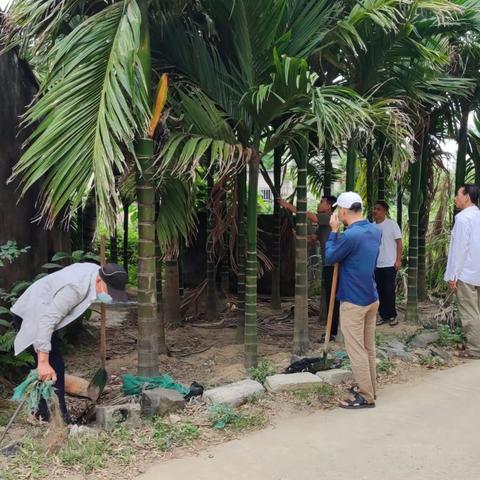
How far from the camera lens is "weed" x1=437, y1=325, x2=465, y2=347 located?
22.1 ft

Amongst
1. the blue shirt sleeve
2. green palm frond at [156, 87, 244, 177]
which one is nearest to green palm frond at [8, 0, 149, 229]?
green palm frond at [156, 87, 244, 177]

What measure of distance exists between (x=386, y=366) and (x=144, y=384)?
2.44 m

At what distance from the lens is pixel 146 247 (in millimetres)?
4941

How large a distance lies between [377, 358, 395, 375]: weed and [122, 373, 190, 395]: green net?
2.01m

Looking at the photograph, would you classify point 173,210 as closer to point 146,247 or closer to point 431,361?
point 146,247

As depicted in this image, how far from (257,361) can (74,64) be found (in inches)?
123

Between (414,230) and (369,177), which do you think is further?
(369,177)

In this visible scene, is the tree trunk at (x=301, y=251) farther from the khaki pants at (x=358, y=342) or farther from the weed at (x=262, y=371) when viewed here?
the khaki pants at (x=358, y=342)

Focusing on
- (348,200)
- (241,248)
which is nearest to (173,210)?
(241,248)

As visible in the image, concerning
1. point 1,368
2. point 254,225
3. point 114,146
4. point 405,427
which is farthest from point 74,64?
point 405,427

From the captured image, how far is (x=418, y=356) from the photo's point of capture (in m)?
6.29

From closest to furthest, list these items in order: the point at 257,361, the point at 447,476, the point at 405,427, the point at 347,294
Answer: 1. the point at 447,476
2. the point at 405,427
3. the point at 347,294
4. the point at 257,361

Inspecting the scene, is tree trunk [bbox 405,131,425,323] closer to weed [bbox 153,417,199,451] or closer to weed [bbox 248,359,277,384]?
weed [bbox 248,359,277,384]

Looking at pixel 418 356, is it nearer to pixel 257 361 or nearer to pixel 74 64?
pixel 257 361
